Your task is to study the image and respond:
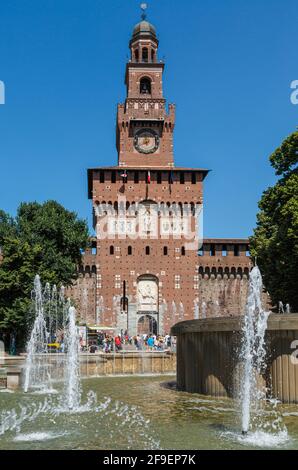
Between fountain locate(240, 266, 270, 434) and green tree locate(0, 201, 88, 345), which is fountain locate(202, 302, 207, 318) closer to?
green tree locate(0, 201, 88, 345)

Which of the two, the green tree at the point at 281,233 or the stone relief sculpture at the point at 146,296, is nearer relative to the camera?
the green tree at the point at 281,233

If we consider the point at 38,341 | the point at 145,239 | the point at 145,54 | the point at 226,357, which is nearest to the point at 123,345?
the point at 38,341

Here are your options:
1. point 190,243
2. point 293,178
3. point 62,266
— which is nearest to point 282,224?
point 293,178

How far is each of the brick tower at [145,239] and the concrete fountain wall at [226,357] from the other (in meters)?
28.1

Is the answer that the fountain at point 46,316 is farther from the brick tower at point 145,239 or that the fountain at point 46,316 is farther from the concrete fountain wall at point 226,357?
the concrete fountain wall at point 226,357

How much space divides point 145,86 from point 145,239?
12.5 m

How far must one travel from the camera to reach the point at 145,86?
45.7 metres

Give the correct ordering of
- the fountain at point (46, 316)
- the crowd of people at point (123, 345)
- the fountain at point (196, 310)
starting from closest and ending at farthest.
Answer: the fountain at point (46, 316)
the crowd of people at point (123, 345)
the fountain at point (196, 310)

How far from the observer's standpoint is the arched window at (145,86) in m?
45.4

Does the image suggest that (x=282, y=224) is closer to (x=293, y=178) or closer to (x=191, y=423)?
(x=293, y=178)

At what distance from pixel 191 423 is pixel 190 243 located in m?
33.5

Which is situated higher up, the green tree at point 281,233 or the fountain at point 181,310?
the green tree at point 281,233

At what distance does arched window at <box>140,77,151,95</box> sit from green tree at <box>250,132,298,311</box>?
22.7 m

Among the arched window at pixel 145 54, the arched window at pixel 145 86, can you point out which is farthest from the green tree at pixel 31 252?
the arched window at pixel 145 54
